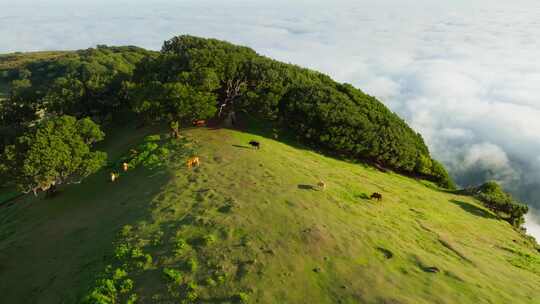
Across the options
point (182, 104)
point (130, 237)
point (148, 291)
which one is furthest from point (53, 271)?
point (182, 104)

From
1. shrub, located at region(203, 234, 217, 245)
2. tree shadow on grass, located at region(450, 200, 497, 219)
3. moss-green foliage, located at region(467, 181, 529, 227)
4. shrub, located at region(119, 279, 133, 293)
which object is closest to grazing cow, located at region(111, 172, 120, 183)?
shrub, located at region(203, 234, 217, 245)

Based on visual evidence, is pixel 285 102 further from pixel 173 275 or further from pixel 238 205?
pixel 173 275

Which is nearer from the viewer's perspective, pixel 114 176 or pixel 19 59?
pixel 114 176

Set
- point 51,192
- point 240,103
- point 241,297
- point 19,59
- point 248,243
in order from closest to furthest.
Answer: point 241,297, point 248,243, point 51,192, point 240,103, point 19,59

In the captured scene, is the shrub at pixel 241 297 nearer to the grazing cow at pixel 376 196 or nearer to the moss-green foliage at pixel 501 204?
the grazing cow at pixel 376 196

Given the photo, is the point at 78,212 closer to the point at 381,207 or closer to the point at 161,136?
the point at 161,136

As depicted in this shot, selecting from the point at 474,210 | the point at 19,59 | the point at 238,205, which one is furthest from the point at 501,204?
the point at 19,59
